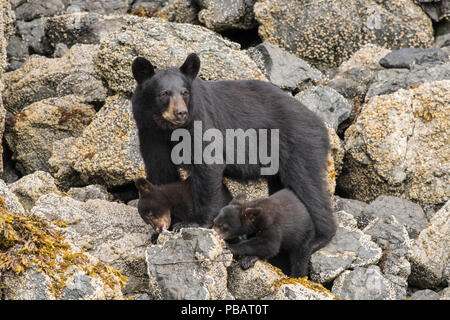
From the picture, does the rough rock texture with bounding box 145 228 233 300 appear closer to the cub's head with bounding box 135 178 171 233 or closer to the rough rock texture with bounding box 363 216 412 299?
the cub's head with bounding box 135 178 171 233

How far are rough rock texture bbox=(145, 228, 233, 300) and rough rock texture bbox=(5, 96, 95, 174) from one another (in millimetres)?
3880

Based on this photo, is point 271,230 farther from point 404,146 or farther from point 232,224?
point 404,146

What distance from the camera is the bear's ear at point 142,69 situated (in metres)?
6.68

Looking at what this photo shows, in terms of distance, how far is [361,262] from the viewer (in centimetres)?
651

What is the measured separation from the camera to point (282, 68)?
31.1 feet

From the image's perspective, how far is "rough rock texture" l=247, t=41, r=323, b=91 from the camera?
931 cm

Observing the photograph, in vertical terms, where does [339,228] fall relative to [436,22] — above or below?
below

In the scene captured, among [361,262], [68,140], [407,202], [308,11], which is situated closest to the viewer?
[361,262]

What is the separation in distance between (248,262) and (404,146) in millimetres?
3273

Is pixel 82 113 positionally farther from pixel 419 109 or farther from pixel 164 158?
pixel 419 109

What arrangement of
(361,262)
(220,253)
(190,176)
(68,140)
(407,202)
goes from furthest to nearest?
(68,140), (407,202), (190,176), (361,262), (220,253)

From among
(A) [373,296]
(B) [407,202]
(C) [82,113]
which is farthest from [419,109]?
(C) [82,113]

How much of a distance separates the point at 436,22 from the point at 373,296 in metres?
6.56

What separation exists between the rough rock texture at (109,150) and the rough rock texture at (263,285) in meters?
2.51
